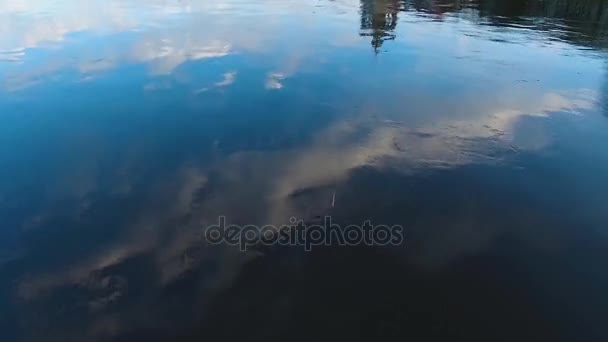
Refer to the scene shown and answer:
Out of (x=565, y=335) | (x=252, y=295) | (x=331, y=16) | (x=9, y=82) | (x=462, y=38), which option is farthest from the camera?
(x=331, y=16)

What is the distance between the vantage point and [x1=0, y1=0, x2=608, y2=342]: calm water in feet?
27.9

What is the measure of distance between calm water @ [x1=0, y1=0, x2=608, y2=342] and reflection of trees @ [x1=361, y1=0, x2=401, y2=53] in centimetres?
258

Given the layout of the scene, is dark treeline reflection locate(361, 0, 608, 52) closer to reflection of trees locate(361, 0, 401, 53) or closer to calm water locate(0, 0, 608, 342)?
reflection of trees locate(361, 0, 401, 53)

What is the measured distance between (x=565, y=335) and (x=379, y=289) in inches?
132

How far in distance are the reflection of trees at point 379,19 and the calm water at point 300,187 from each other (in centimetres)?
258

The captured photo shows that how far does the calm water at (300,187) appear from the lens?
851cm

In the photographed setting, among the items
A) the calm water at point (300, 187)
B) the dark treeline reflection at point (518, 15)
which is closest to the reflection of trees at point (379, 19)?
the dark treeline reflection at point (518, 15)

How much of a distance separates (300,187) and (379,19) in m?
20.8

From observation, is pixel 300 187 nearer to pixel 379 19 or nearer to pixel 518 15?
pixel 379 19

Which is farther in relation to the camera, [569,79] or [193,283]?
[569,79]

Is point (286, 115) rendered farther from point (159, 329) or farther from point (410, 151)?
point (159, 329)

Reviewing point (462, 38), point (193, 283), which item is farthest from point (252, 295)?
point (462, 38)

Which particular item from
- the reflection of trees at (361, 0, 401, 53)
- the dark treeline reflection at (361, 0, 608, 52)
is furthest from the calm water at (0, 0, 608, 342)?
the dark treeline reflection at (361, 0, 608, 52)

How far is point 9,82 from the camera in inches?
725
